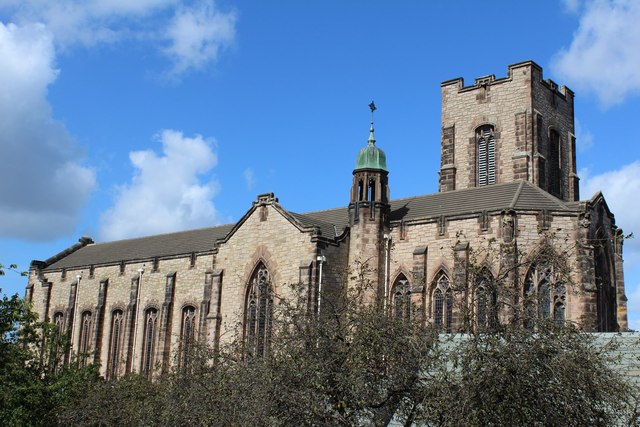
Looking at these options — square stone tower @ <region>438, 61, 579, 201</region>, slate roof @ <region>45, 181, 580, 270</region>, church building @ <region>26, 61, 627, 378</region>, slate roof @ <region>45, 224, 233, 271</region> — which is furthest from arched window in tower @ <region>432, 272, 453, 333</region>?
slate roof @ <region>45, 224, 233, 271</region>

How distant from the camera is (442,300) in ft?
124

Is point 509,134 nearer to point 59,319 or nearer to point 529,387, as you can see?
point 529,387

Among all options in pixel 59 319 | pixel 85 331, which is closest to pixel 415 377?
pixel 85 331

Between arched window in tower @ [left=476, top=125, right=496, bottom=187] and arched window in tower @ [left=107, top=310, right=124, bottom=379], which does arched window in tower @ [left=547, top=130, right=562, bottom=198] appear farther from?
arched window in tower @ [left=107, top=310, right=124, bottom=379]

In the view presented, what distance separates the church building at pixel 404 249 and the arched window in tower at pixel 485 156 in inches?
2.4

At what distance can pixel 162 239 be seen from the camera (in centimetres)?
5672

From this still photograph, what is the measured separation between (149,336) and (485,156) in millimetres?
23640

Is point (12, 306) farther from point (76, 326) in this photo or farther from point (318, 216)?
point (76, 326)

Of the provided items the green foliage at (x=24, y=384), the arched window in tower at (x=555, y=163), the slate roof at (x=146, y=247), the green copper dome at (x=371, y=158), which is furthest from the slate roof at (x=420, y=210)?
the green foliage at (x=24, y=384)

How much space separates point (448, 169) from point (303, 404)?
31714mm

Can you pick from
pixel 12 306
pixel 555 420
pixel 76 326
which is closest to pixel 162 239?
pixel 76 326

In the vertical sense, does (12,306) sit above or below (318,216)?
below

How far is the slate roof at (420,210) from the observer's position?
3728 centimetres

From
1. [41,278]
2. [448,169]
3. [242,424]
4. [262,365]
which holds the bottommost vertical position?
[242,424]
